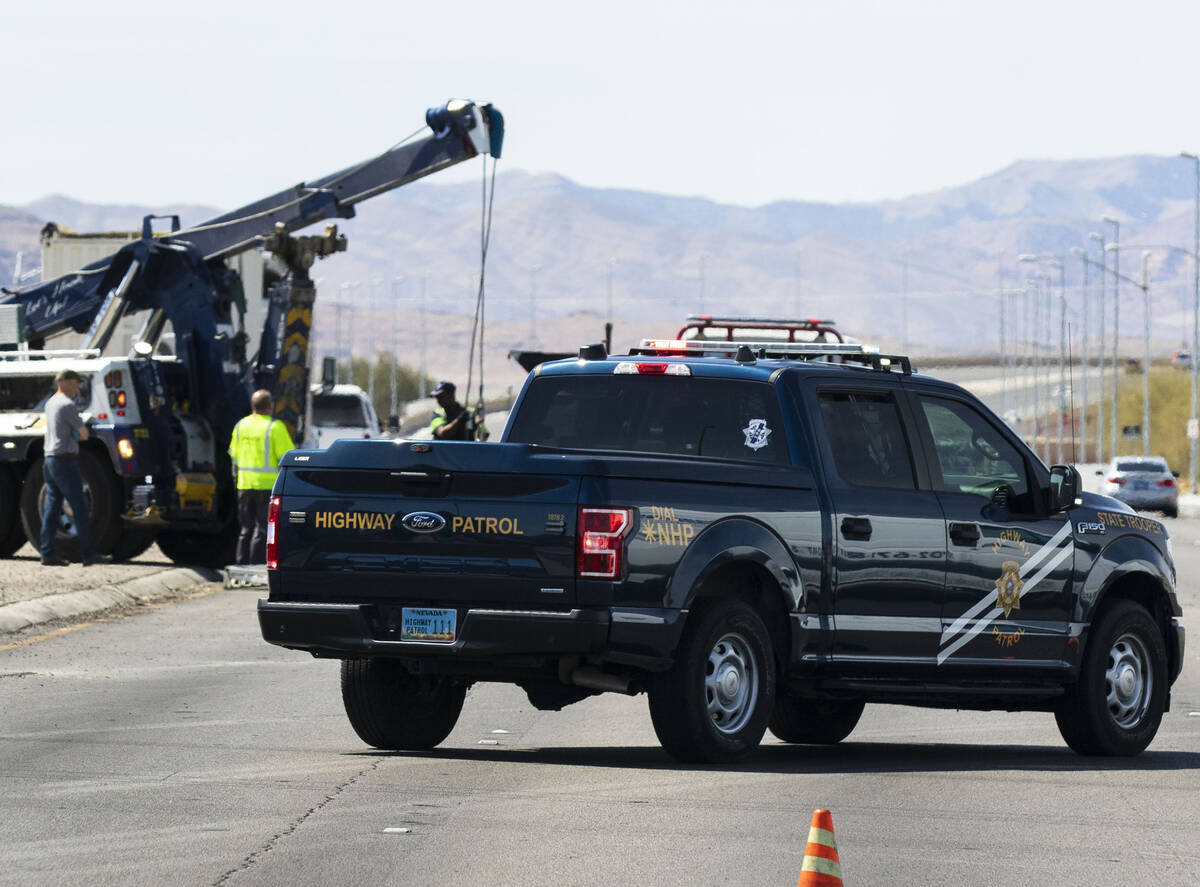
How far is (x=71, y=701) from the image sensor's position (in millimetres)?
12758

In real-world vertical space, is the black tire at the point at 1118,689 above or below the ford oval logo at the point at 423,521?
below

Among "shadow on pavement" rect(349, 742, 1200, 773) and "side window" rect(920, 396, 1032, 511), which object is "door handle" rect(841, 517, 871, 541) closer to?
"side window" rect(920, 396, 1032, 511)

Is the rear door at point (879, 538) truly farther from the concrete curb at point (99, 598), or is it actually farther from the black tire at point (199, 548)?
the black tire at point (199, 548)

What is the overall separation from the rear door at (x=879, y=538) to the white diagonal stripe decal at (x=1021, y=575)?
4.0 inches

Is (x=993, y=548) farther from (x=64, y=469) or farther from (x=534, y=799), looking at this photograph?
(x=64, y=469)

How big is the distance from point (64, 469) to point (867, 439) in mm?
13251

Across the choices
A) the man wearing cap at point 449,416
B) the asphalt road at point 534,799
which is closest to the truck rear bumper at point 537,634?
the asphalt road at point 534,799

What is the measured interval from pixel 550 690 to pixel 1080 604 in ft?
9.40

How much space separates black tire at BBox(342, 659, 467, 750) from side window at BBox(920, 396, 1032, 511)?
2.70 m

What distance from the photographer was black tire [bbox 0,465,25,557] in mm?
24594

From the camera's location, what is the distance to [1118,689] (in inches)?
459

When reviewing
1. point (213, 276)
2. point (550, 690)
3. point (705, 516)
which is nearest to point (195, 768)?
point (550, 690)

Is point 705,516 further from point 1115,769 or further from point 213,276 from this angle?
point 213,276

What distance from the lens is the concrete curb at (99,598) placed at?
17734 millimetres
